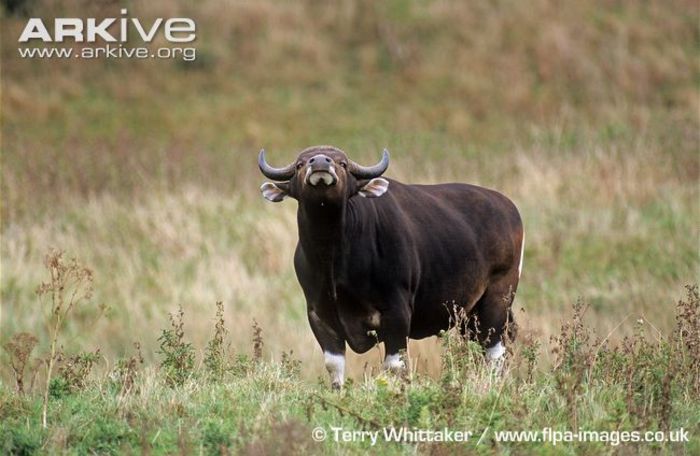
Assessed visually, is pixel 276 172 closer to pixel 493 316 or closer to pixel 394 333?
pixel 394 333

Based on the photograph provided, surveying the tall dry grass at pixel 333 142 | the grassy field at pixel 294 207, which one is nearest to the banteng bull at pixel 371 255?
the grassy field at pixel 294 207

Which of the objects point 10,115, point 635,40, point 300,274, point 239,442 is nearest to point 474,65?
point 635,40

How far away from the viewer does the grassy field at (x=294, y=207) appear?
8344mm

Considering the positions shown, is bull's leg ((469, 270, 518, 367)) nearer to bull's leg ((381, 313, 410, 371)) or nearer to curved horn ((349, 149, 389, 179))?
bull's leg ((381, 313, 410, 371))

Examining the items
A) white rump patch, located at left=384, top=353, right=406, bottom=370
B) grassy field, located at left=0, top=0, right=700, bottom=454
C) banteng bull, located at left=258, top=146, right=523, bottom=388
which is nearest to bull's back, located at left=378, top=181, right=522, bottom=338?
banteng bull, located at left=258, top=146, right=523, bottom=388

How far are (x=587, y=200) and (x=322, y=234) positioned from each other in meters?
11.9

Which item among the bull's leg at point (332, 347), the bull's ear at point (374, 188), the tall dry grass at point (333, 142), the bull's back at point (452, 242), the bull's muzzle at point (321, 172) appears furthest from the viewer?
the tall dry grass at point (333, 142)

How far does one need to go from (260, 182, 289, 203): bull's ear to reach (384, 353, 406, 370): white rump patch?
1.39 metres

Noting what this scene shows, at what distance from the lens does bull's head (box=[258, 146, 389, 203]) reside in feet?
29.9

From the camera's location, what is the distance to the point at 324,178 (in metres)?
9.10

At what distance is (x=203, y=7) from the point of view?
38.4m

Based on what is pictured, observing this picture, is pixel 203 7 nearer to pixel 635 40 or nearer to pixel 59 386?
pixel 635 40

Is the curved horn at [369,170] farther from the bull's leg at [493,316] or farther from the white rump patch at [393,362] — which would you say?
the bull's leg at [493,316]

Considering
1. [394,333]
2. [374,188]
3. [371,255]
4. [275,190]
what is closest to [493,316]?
[394,333]
